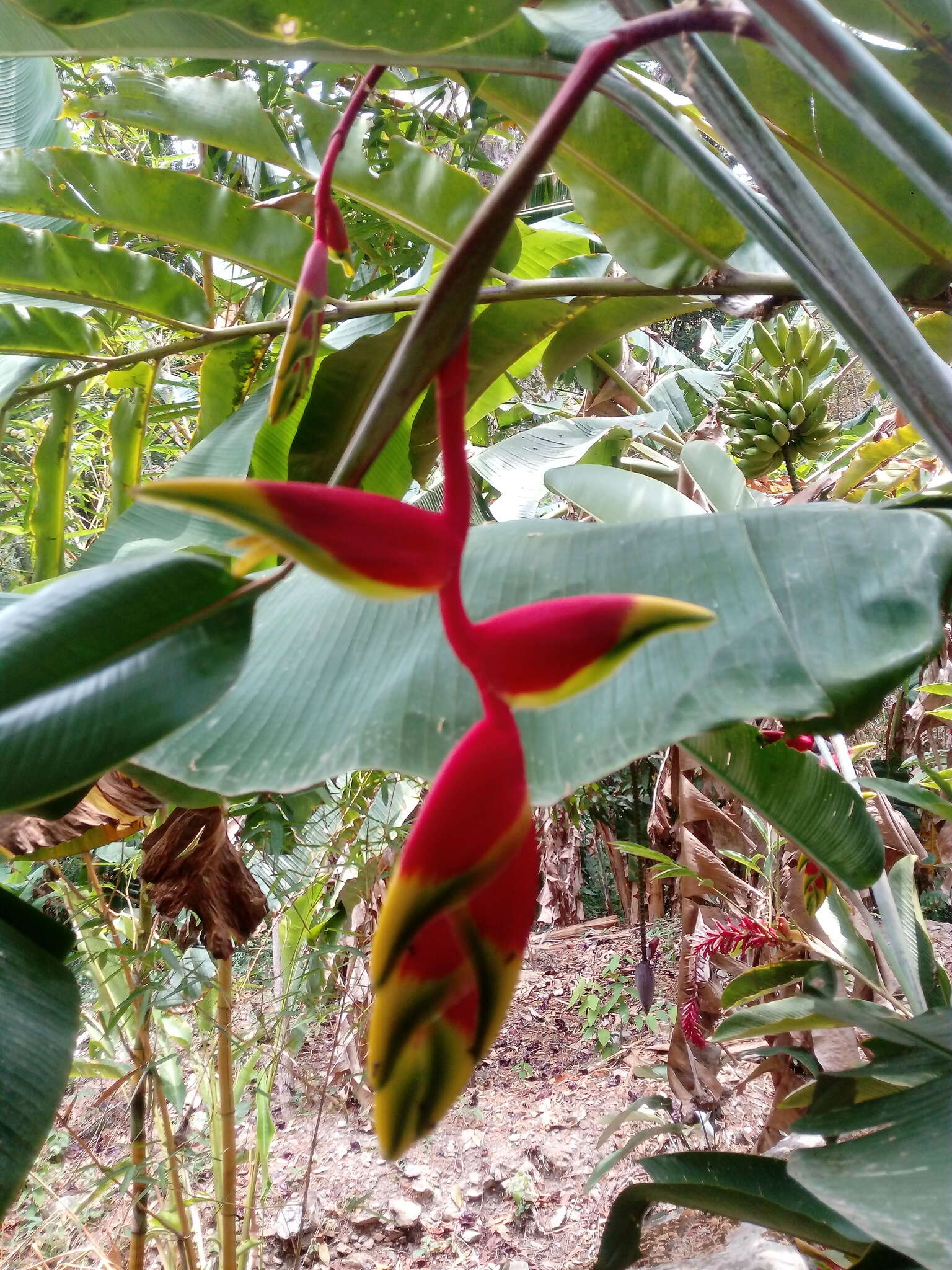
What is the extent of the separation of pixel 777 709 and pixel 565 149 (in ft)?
1.29

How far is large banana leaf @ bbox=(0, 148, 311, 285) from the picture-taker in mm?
626

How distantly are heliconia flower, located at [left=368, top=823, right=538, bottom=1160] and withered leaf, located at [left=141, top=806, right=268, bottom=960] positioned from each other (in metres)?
0.62

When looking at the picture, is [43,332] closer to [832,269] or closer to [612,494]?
[612,494]

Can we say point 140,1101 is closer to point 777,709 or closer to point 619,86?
point 777,709

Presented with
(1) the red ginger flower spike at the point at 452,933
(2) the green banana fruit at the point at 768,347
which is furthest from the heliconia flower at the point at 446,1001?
(2) the green banana fruit at the point at 768,347

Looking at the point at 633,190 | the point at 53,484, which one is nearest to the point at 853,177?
the point at 633,190

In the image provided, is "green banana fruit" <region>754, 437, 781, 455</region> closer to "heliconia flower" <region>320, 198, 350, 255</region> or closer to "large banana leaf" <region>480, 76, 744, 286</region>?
"large banana leaf" <region>480, 76, 744, 286</region>

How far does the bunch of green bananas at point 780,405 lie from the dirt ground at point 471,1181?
3.90 ft

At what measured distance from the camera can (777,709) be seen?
30 centimetres

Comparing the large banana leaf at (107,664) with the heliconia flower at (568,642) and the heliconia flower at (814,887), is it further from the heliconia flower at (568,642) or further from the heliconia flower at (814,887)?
the heliconia flower at (814,887)

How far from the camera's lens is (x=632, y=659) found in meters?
0.34

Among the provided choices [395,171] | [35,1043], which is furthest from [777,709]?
[395,171]

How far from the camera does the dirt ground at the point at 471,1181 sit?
56.8 inches

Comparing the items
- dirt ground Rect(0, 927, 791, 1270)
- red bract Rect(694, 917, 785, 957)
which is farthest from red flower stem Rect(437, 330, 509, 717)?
dirt ground Rect(0, 927, 791, 1270)
